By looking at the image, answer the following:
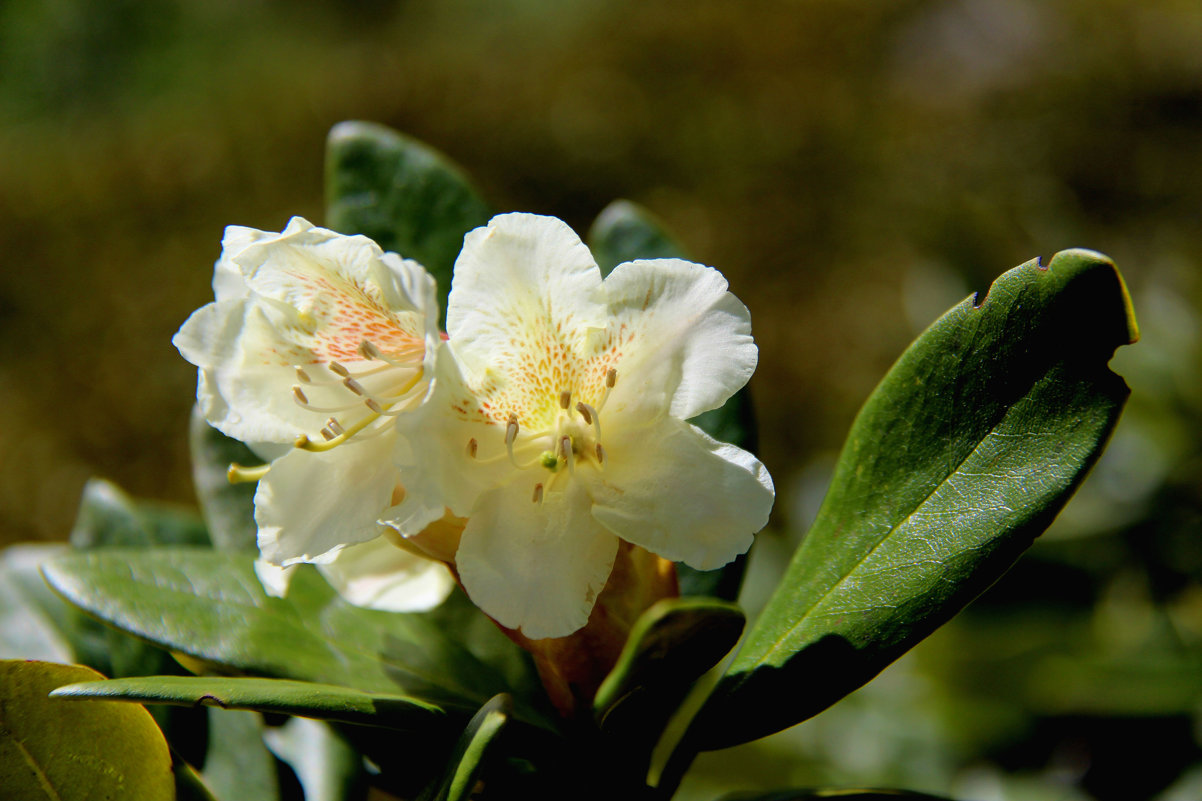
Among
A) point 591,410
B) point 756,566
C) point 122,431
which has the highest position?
point 591,410

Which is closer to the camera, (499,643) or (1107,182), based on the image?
(499,643)

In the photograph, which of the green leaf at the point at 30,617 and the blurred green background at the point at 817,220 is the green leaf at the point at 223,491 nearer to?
the green leaf at the point at 30,617

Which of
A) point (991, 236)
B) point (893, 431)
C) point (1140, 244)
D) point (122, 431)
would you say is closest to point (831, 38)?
point (1140, 244)

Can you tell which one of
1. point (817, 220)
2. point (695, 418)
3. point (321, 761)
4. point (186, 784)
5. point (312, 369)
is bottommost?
point (817, 220)

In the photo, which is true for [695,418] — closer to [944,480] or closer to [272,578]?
[944,480]

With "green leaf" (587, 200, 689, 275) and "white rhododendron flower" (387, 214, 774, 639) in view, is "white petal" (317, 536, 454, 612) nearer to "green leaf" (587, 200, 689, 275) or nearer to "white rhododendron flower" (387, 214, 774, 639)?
"white rhododendron flower" (387, 214, 774, 639)

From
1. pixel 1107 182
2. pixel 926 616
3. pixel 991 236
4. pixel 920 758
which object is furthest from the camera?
pixel 1107 182

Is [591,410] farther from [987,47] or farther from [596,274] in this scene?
[987,47]

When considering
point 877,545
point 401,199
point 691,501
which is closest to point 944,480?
point 877,545
